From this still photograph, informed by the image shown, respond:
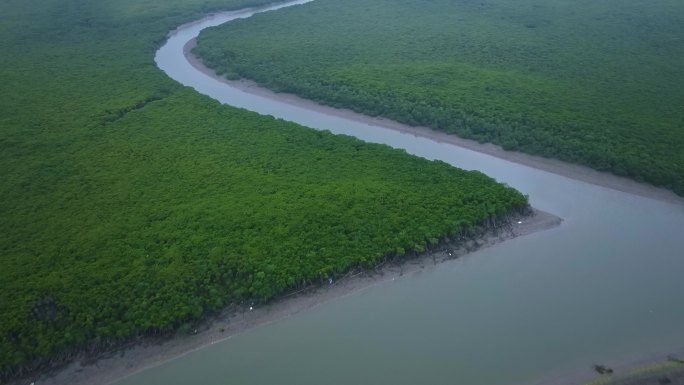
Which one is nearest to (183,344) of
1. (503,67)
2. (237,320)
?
(237,320)

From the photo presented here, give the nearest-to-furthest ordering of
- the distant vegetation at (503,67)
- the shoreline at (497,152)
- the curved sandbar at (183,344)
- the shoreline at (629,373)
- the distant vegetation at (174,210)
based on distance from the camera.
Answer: the shoreline at (629,373)
the curved sandbar at (183,344)
the distant vegetation at (174,210)
the shoreline at (497,152)
the distant vegetation at (503,67)

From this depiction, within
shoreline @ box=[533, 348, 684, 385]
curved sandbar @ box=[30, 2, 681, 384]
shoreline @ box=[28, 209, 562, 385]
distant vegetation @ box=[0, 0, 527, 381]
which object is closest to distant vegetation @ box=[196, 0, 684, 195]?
distant vegetation @ box=[0, 0, 527, 381]

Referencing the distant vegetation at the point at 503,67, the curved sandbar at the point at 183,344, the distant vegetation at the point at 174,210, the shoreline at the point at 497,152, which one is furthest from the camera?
the distant vegetation at the point at 503,67

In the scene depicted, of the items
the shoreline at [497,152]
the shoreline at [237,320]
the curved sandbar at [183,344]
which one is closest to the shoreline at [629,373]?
the shoreline at [237,320]

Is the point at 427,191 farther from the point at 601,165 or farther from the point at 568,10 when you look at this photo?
the point at 568,10

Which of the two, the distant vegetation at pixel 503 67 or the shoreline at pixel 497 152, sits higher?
the distant vegetation at pixel 503 67

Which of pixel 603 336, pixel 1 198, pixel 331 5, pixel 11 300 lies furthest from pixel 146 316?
pixel 331 5

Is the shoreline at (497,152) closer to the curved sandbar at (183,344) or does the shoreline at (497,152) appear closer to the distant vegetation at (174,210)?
the distant vegetation at (174,210)

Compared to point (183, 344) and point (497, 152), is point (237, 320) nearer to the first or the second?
point (183, 344)
